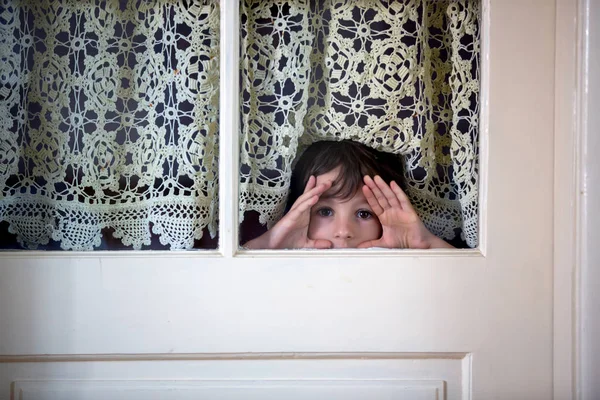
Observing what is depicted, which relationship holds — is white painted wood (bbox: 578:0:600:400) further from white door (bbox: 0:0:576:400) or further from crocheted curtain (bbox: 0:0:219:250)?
crocheted curtain (bbox: 0:0:219:250)

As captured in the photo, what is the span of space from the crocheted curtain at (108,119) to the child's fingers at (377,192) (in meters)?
0.31

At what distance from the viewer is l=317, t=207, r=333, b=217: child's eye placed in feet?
3.59

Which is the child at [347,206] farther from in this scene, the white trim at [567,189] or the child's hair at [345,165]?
the white trim at [567,189]

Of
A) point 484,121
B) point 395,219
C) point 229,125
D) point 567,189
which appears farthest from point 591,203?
point 229,125

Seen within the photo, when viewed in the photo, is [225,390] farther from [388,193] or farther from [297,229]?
[388,193]

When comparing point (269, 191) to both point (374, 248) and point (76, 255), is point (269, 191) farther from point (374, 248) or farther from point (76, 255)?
point (76, 255)

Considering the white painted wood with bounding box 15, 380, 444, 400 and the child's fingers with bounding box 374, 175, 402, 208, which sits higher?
the child's fingers with bounding box 374, 175, 402, 208

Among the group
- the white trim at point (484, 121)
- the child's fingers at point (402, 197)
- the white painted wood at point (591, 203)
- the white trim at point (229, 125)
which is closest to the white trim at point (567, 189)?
the white painted wood at point (591, 203)

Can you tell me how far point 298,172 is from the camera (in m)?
1.07

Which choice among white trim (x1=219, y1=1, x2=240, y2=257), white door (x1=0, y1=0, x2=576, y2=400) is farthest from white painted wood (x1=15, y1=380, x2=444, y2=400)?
white trim (x1=219, y1=1, x2=240, y2=257)

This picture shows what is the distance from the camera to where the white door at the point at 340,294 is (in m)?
1.01

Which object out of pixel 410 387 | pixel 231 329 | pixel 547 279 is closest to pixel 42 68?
pixel 231 329

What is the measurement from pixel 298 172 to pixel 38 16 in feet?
1.95

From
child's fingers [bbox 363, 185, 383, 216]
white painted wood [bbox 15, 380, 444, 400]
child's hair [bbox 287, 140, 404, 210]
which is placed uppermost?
child's hair [bbox 287, 140, 404, 210]
